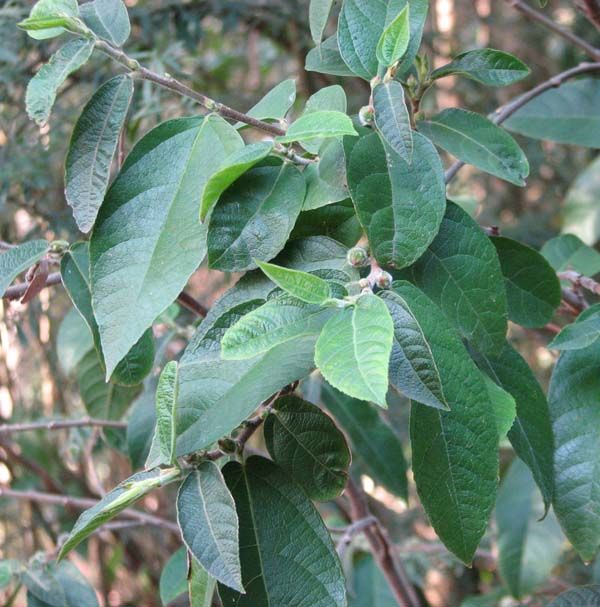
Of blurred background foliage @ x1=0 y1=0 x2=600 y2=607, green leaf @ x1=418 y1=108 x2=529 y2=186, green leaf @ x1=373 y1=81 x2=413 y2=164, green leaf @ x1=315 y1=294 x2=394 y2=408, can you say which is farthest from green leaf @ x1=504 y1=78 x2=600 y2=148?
green leaf @ x1=315 y1=294 x2=394 y2=408

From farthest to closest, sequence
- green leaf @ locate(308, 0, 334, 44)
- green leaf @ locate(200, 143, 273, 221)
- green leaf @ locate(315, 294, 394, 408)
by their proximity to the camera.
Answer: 1. green leaf @ locate(308, 0, 334, 44)
2. green leaf @ locate(200, 143, 273, 221)
3. green leaf @ locate(315, 294, 394, 408)

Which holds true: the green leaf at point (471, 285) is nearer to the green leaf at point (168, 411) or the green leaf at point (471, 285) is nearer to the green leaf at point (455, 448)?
the green leaf at point (455, 448)

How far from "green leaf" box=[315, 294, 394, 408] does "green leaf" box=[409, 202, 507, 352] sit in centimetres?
11

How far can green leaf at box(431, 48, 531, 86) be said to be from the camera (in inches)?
20.0

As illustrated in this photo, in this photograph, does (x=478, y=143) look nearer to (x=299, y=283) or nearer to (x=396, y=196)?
(x=396, y=196)

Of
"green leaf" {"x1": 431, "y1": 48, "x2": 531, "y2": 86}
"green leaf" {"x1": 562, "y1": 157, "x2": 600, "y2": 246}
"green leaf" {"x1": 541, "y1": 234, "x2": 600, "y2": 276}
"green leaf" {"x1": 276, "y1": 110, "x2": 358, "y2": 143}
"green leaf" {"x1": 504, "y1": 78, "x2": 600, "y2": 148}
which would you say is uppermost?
"green leaf" {"x1": 431, "y1": 48, "x2": 531, "y2": 86}

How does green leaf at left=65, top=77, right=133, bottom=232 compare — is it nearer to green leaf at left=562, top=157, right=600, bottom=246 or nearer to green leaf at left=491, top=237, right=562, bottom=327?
green leaf at left=491, top=237, right=562, bottom=327

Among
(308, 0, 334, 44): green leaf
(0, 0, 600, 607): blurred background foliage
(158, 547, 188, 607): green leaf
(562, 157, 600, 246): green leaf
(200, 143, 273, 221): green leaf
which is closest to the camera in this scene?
(200, 143, 273, 221): green leaf

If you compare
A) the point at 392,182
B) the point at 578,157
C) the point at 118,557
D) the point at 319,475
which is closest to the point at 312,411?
the point at 319,475

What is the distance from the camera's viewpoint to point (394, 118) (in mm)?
429

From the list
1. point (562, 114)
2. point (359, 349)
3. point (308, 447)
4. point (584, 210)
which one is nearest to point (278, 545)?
point (308, 447)

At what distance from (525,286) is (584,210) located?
2.24 feet

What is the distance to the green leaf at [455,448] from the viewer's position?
1.37ft

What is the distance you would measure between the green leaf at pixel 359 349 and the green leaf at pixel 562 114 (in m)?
0.48
